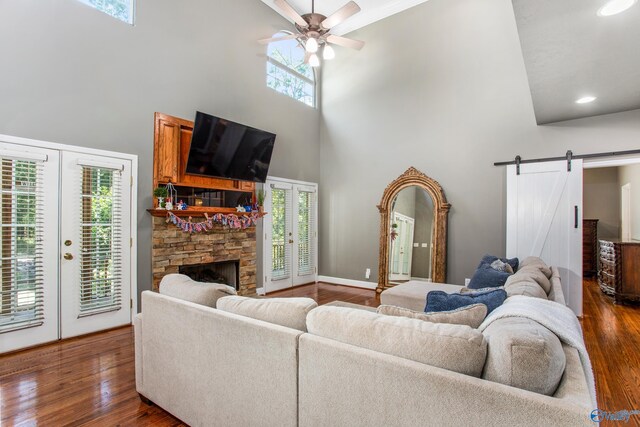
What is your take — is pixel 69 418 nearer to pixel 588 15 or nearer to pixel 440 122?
pixel 588 15

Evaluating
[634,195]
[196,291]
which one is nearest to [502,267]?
[196,291]

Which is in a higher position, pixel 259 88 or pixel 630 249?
pixel 259 88

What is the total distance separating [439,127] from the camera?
5.38 metres

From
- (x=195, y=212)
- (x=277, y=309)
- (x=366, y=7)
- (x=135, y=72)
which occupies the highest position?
(x=366, y=7)

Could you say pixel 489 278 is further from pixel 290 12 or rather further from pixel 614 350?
pixel 290 12

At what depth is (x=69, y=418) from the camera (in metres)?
2.08

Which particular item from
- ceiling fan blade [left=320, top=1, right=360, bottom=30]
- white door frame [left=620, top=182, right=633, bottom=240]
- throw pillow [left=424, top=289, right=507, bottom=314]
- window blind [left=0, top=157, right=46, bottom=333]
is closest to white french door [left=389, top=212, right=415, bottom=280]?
ceiling fan blade [left=320, top=1, right=360, bottom=30]

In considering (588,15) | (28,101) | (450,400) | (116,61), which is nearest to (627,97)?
(588,15)


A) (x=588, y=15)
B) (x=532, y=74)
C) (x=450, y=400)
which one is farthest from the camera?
(x=532, y=74)

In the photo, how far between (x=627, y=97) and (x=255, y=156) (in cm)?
462

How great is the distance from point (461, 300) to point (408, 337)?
646mm

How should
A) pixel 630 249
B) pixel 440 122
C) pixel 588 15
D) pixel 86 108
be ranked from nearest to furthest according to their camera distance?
pixel 588 15, pixel 86 108, pixel 630 249, pixel 440 122

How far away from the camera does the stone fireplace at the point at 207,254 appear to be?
4129 mm

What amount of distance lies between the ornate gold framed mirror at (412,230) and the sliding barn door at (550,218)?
0.97 metres
